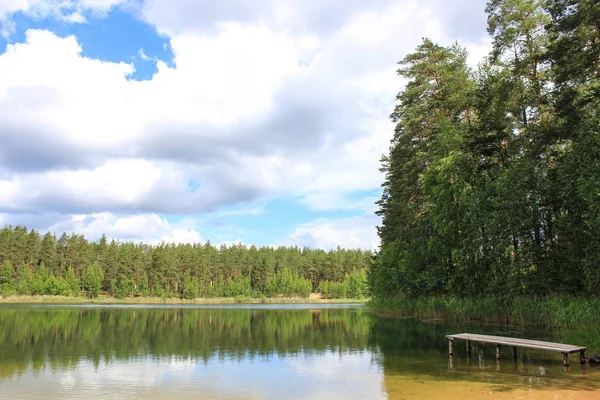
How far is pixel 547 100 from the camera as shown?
28.4 meters

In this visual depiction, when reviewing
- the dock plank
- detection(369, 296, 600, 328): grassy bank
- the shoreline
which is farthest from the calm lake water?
the shoreline

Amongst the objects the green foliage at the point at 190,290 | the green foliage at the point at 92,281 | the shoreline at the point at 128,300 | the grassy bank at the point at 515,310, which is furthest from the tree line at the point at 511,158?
the green foliage at the point at 92,281

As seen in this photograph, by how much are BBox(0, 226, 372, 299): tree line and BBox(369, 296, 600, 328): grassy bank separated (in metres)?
87.7

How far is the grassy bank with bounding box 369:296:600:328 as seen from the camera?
20406 mm

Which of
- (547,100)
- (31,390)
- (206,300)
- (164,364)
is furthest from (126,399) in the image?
(206,300)

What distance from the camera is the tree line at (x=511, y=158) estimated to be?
76.9ft

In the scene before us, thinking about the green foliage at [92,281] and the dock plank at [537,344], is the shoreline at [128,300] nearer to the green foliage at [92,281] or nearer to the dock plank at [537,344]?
Result: the green foliage at [92,281]

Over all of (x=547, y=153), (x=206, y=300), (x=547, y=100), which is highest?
(x=547, y=100)

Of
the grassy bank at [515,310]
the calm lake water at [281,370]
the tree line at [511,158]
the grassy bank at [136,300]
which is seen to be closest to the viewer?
the calm lake water at [281,370]

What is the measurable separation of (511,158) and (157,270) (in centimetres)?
11735

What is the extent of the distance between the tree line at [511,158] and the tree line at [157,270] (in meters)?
→ 88.7

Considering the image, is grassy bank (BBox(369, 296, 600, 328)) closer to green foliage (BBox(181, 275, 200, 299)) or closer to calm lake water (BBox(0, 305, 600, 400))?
calm lake water (BBox(0, 305, 600, 400))

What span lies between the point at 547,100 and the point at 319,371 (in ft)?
73.2

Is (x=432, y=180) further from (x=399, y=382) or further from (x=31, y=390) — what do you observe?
(x=31, y=390)
